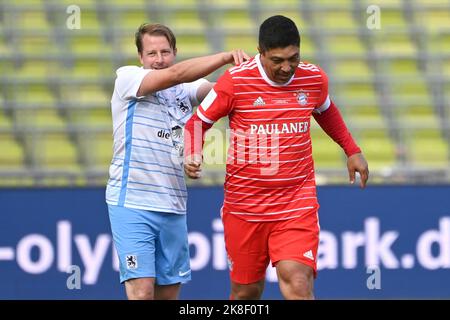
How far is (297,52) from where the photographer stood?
6180mm

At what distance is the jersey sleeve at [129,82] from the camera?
6469 millimetres

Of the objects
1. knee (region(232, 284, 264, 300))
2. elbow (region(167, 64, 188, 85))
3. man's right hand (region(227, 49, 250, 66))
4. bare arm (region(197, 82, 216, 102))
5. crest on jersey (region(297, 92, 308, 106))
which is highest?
man's right hand (region(227, 49, 250, 66))

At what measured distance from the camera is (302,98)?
6.40 meters

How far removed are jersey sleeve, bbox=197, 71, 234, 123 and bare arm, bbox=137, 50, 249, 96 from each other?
3.9 inches

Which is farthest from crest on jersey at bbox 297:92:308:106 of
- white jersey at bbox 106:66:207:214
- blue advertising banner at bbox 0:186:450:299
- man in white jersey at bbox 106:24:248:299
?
blue advertising banner at bbox 0:186:450:299

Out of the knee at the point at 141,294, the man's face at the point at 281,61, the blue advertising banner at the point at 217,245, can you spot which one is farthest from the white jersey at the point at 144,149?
the blue advertising banner at the point at 217,245

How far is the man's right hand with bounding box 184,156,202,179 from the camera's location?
6.20m

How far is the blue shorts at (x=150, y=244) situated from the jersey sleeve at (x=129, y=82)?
67 centimetres

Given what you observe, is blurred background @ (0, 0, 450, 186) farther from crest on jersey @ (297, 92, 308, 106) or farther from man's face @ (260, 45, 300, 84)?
man's face @ (260, 45, 300, 84)

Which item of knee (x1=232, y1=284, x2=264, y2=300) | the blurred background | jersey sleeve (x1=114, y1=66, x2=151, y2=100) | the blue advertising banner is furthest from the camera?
the blurred background

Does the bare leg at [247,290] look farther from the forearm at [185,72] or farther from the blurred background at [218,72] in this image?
the blurred background at [218,72]

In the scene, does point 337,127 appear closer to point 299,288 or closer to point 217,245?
point 299,288
